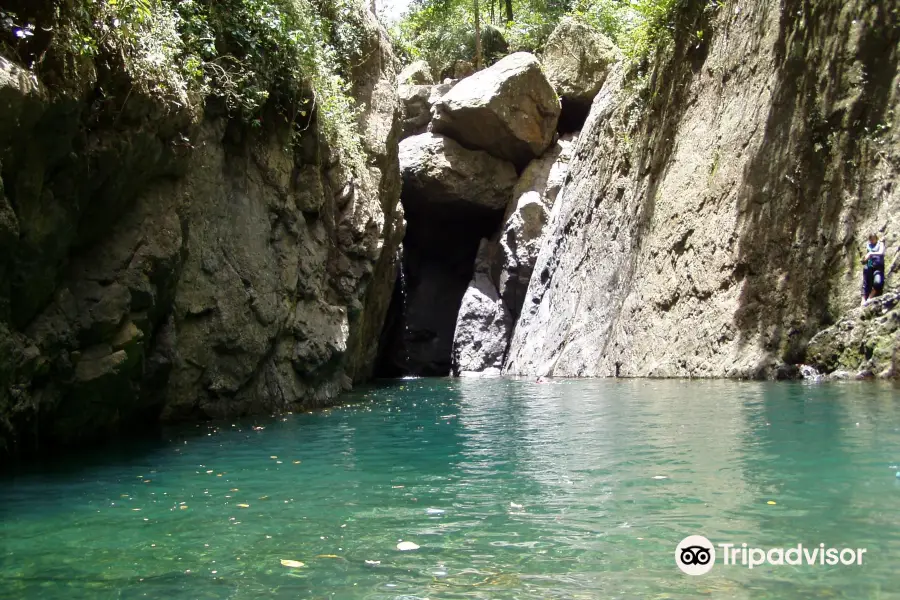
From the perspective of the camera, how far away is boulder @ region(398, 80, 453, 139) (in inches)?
1216

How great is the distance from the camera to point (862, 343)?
1254cm

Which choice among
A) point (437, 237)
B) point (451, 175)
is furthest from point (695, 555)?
point (437, 237)

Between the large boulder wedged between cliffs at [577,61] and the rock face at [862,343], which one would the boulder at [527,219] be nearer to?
the large boulder wedged between cliffs at [577,61]

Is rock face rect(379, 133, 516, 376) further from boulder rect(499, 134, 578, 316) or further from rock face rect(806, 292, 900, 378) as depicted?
rock face rect(806, 292, 900, 378)

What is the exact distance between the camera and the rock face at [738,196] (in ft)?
44.3

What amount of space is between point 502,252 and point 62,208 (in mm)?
22818

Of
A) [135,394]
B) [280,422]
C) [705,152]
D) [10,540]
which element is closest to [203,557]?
[10,540]

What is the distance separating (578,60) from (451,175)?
6.68 meters

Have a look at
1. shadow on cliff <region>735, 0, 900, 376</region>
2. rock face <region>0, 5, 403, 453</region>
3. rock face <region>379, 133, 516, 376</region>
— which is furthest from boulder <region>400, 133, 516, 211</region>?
shadow on cliff <region>735, 0, 900, 376</region>

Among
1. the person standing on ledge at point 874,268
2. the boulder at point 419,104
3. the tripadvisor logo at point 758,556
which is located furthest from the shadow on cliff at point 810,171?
the boulder at point 419,104

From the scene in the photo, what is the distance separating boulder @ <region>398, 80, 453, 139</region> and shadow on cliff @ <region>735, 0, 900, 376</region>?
17070mm

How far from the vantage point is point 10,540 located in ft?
14.5

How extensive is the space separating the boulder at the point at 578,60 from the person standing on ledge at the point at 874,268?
19.1m

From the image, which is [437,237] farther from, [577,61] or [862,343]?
[862,343]
